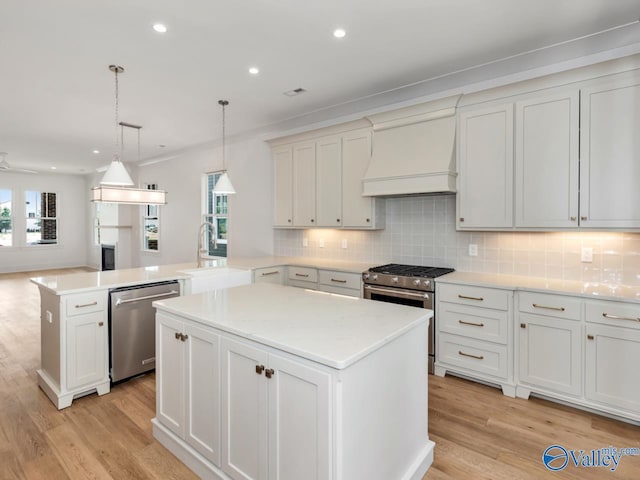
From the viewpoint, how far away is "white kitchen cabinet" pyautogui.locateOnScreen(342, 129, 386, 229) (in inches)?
152

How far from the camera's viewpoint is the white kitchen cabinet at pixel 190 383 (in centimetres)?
182

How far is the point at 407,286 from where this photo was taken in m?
3.29

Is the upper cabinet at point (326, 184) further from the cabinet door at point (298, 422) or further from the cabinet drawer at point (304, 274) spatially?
the cabinet door at point (298, 422)

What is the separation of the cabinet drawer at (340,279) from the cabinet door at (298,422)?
2231 millimetres

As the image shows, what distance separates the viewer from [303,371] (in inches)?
55.3

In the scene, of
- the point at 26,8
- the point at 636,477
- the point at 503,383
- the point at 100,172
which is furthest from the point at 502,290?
the point at 100,172

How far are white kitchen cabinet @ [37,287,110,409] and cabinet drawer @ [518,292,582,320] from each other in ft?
11.0

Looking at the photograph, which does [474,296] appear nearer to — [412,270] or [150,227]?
[412,270]

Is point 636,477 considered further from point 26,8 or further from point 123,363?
point 26,8

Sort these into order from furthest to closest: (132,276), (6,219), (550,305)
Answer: (6,219) < (132,276) < (550,305)

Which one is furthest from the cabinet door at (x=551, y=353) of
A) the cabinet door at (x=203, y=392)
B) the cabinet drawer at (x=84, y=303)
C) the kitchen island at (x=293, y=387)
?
the cabinet drawer at (x=84, y=303)

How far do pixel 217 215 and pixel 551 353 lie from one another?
512cm

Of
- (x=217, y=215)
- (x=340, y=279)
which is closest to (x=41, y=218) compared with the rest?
(x=217, y=215)

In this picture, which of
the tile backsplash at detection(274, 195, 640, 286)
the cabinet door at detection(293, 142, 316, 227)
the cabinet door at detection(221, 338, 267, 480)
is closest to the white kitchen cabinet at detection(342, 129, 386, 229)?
the tile backsplash at detection(274, 195, 640, 286)
